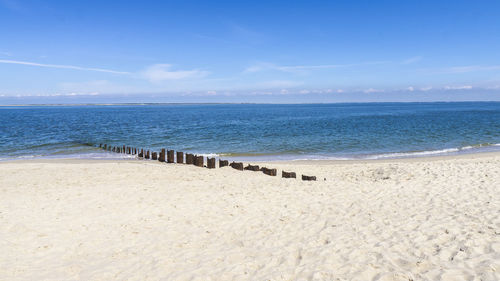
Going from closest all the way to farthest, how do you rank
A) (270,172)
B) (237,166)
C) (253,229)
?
(253,229) < (270,172) < (237,166)

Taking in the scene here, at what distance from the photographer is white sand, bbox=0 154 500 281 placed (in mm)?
5906

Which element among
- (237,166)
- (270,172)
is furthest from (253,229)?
(237,166)

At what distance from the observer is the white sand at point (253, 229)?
5906mm

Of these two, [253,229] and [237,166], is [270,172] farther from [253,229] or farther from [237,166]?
[253,229]

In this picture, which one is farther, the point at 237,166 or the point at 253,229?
the point at 237,166

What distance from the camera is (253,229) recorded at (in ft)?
26.6

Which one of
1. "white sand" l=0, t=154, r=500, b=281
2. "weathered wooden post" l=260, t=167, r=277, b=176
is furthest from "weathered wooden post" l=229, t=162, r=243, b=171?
"white sand" l=0, t=154, r=500, b=281

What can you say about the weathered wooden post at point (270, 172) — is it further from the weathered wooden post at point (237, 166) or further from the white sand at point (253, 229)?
the white sand at point (253, 229)

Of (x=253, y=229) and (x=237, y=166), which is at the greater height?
(x=253, y=229)

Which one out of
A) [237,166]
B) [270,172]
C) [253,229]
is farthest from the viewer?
[237,166]

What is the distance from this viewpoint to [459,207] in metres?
9.14

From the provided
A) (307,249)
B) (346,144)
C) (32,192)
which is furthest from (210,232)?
(346,144)

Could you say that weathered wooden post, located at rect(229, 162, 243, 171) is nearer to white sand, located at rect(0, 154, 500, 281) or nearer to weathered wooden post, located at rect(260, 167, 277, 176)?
weathered wooden post, located at rect(260, 167, 277, 176)

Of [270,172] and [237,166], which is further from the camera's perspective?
[237,166]
